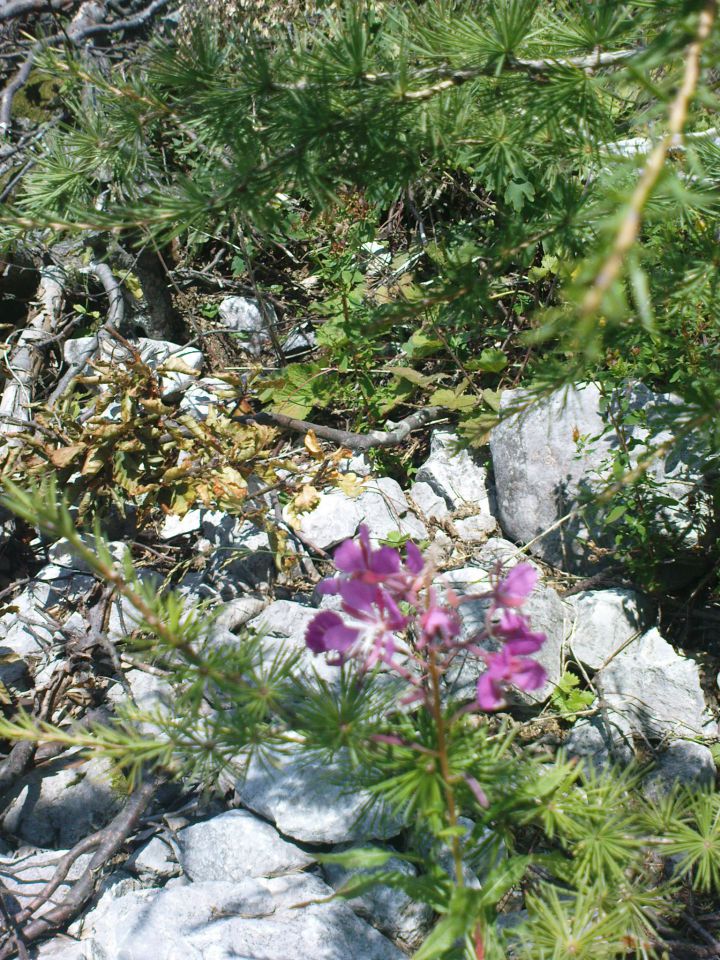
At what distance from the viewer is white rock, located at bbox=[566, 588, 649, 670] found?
2.54m

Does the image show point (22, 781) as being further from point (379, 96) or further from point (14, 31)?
point (14, 31)

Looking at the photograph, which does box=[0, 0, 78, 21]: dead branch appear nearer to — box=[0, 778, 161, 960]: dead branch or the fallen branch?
the fallen branch

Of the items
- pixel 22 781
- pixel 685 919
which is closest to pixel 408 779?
pixel 685 919

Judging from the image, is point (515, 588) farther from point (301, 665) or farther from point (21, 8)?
point (21, 8)

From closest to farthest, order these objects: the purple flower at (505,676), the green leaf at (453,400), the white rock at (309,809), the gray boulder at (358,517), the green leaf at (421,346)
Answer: the purple flower at (505,676)
the white rock at (309,809)
the gray boulder at (358,517)
the green leaf at (453,400)
the green leaf at (421,346)

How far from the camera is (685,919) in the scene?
185 centimetres

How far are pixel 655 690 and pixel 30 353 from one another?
3062mm

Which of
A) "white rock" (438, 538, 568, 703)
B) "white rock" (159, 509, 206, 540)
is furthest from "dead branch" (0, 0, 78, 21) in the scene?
"white rock" (438, 538, 568, 703)

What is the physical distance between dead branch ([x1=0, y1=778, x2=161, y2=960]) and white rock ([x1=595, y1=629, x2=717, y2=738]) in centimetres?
144

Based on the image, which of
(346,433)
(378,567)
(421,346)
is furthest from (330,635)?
(421,346)

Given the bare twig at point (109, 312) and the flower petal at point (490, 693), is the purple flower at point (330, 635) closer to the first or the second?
the flower petal at point (490, 693)

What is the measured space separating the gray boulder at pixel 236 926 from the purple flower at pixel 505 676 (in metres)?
0.89

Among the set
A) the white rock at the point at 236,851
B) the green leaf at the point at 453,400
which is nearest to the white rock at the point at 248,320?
the green leaf at the point at 453,400

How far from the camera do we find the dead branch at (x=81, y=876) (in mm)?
1841
